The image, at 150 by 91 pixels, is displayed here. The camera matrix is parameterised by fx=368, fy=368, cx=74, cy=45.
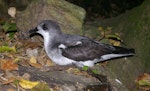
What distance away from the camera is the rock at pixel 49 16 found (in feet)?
28.2

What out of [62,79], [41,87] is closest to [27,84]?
[41,87]

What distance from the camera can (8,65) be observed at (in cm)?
680

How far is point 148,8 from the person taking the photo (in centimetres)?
909

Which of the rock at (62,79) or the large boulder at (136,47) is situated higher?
the large boulder at (136,47)

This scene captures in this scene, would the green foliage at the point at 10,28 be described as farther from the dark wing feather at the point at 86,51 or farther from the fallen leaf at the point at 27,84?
the fallen leaf at the point at 27,84

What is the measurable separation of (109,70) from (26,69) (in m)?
2.24

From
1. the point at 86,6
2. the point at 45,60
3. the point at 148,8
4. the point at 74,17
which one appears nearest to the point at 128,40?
the point at 148,8

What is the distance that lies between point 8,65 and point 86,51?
5.55 feet

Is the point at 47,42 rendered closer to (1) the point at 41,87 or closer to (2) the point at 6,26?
(2) the point at 6,26

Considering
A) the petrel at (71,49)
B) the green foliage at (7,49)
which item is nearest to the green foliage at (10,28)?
the petrel at (71,49)

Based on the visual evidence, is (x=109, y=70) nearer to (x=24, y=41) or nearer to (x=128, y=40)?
(x=128, y=40)

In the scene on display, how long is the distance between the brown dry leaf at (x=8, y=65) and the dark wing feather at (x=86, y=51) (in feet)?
3.62

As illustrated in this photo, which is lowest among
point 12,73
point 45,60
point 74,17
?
point 12,73

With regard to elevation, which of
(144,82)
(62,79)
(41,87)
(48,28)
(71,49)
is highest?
(48,28)
